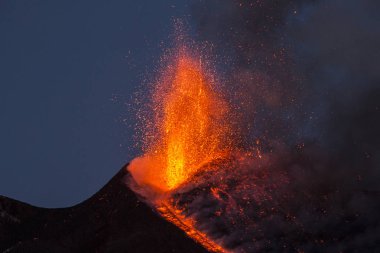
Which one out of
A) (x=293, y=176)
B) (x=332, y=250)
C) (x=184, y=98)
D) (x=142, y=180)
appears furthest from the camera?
(x=184, y=98)

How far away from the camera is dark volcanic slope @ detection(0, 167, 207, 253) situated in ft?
40.6

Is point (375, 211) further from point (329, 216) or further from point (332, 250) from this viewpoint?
point (332, 250)

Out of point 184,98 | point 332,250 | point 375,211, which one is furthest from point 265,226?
point 184,98

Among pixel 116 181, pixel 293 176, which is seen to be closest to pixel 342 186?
pixel 293 176

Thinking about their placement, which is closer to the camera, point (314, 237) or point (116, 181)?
point (314, 237)

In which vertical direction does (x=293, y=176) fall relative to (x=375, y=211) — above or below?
above

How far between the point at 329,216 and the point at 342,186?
3.02 meters

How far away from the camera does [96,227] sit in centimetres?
1390

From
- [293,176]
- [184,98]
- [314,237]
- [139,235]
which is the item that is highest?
[184,98]

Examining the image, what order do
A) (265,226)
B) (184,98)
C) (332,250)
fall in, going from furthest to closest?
(184,98) → (265,226) → (332,250)

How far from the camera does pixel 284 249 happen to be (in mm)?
12133

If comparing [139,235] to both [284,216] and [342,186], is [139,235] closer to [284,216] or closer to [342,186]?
[284,216]

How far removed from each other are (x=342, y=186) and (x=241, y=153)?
4.18 m

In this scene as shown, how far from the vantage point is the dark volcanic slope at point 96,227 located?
12.4 metres
